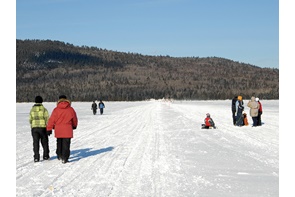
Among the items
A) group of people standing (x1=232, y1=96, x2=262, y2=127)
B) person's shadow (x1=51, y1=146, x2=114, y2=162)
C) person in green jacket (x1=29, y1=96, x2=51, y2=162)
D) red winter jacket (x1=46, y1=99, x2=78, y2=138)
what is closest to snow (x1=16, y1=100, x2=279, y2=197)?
person's shadow (x1=51, y1=146, x2=114, y2=162)

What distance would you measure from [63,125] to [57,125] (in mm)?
141

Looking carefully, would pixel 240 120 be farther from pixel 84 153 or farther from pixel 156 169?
pixel 156 169

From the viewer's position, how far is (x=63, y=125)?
33.2ft

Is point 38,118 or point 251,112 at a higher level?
point 38,118

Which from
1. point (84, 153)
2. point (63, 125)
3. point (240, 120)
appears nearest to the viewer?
point (63, 125)

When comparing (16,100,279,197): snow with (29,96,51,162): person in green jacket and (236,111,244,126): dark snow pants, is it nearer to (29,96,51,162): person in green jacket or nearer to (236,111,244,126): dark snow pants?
(29,96,51,162): person in green jacket

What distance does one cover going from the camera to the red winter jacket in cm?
1008

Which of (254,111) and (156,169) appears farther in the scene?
(254,111)

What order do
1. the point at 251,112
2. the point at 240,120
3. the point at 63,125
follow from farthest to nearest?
the point at 240,120 < the point at 251,112 < the point at 63,125

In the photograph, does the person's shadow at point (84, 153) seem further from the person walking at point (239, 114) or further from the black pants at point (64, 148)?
the person walking at point (239, 114)

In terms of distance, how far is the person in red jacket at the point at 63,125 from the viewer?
33.0ft

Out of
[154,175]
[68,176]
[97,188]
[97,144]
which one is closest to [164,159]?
[154,175]

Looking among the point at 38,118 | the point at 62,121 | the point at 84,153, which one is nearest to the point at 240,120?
the point at 84,153
